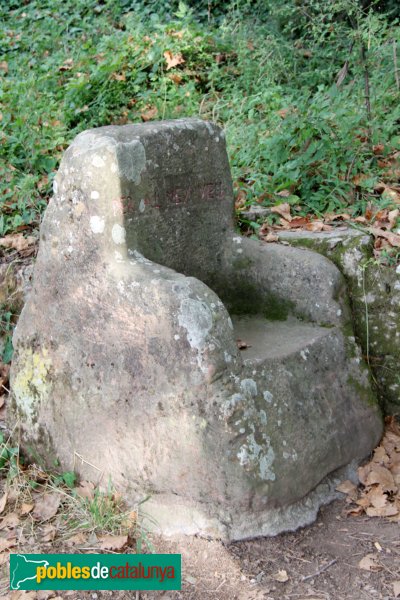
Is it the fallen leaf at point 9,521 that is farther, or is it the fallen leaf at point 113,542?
the fallen leaf at point 9,521

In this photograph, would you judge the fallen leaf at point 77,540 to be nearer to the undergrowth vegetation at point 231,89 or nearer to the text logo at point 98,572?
the text logo at point 98,572

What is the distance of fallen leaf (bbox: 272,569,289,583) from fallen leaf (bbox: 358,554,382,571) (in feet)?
1.01

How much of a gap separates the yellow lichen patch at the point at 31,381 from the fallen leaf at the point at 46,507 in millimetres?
385

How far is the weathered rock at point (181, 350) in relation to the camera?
301cm

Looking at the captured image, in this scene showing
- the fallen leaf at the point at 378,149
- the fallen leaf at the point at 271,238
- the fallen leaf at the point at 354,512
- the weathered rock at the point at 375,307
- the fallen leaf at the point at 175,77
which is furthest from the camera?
the fallen leaf at the point at 175,77

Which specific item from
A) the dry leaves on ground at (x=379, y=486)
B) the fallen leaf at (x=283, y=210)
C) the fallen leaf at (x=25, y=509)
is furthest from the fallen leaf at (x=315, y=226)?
the fallen leaf at (x=25, y=509)

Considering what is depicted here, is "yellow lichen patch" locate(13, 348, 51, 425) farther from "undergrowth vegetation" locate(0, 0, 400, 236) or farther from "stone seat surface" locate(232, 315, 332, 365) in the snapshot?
Result: "undergrowth vegetation" locate(0, 0, 400, 236)

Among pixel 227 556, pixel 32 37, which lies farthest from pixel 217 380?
pixel 32 37

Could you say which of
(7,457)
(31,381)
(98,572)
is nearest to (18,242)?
(31,381)

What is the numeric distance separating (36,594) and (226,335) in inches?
49.3

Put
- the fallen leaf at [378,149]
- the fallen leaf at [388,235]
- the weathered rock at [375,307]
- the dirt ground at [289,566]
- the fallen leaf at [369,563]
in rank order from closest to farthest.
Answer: the dirt ground at [289,566]
the fallen leaf at [369,563]
the weathered rock at [375,307]
the fallen leaf at [388,235]
the fallen leaf at [378,149]

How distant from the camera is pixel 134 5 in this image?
8492mm

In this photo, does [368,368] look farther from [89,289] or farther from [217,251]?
[89,289]

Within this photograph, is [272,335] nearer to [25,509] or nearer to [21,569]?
[25,509]
